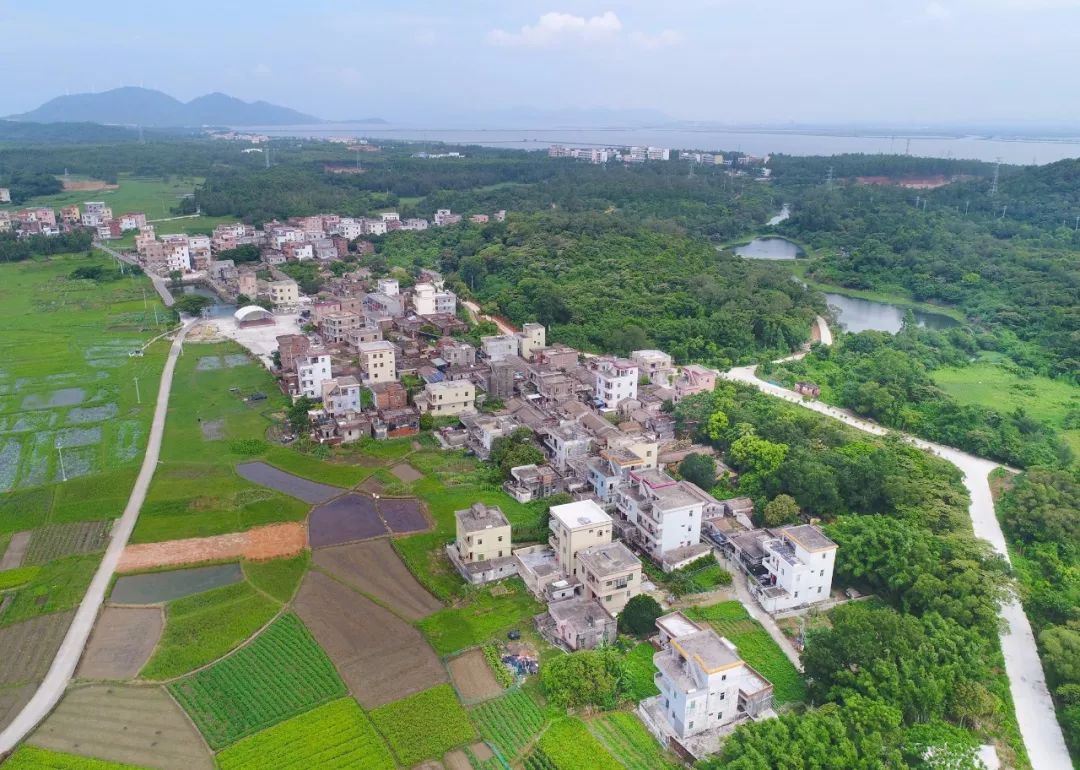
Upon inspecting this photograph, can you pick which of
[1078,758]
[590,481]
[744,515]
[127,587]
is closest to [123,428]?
[127,587]

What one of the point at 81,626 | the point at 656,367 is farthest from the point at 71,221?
the point at 81,626

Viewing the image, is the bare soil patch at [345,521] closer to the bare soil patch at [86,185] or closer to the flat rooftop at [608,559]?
the flat rooftop at [608,559]

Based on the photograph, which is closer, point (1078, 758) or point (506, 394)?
point (1078, 758)

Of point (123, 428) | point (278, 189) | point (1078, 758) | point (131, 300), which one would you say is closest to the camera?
point (1078, 758)

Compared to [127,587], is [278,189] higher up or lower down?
higher up

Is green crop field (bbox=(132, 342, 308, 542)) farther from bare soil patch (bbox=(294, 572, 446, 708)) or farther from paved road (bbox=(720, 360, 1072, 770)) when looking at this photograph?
paved road (bbox=(720, 360, 1072, 770))

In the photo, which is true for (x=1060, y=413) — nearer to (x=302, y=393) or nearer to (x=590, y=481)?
(x=590, y=481)

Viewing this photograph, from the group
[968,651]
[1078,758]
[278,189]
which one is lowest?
[1078,758]

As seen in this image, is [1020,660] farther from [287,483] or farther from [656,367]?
[287,483]
